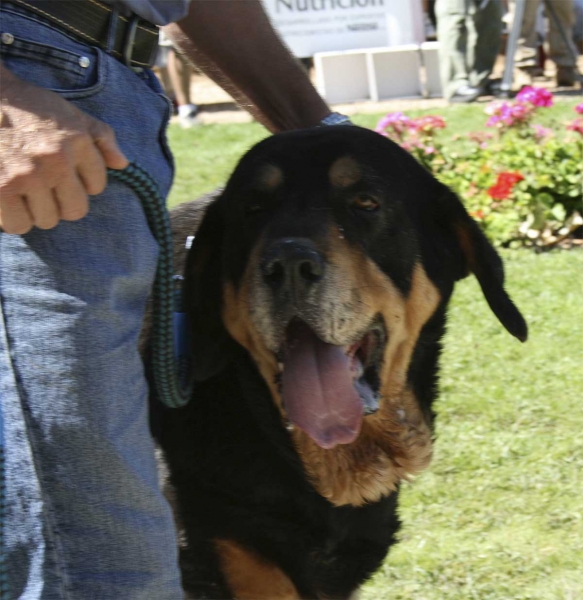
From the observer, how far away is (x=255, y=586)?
2.67m

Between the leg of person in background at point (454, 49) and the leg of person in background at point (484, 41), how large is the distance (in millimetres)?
110

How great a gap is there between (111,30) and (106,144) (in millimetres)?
383

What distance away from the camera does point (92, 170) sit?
1.71m

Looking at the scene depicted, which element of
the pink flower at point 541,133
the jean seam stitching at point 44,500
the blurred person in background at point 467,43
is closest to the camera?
the jean seam stitching at point 44,500

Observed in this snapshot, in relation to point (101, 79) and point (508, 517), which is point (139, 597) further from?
point (508, 517)

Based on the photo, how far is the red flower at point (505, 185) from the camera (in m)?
6.88

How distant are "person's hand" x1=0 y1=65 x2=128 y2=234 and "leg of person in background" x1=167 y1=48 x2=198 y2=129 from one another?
10944 mm

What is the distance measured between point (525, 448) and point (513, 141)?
351cm

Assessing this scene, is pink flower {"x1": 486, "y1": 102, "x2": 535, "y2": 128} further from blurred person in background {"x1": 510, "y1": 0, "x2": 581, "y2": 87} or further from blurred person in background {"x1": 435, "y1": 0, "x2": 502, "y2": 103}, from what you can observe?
blurred person in background {"x1": 510, "y1": 0, "x2": 581, "y2": 87}

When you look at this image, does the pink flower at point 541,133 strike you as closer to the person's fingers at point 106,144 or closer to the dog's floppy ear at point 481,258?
the dog's floppy ear at point 481,258

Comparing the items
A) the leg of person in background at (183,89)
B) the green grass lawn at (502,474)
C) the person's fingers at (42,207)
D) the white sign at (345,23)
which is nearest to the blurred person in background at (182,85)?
the leg of person in background at (183,89)

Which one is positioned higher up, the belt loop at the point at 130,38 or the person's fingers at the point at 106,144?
the belt loop at the point at 130,38

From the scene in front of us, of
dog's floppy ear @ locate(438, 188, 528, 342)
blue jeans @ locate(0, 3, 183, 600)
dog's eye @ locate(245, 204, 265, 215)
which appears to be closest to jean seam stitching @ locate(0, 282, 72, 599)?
blue jeans @ locate(0, 3, 183, 600)

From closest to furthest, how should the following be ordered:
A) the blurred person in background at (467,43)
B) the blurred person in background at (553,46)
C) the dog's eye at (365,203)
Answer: the dog's eye at (365,203) < the blurred person in background at (467,43) < the blurred person in background at (553,46)
